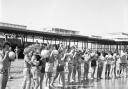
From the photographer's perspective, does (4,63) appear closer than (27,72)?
Yes

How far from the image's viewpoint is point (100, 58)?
12.5 m

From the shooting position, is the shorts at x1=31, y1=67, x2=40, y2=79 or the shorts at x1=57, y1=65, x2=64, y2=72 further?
the shorts at x1=57, y1=65, x2=64, y2=72

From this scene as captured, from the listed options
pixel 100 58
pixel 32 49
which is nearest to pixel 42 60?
pixel 32 49

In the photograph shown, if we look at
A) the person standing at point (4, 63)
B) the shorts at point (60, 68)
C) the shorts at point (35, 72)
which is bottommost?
the shorts at point (60, 68)

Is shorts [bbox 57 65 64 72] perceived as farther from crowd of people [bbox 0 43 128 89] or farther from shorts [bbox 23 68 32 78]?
shorts [bbox 23 68 32 78]

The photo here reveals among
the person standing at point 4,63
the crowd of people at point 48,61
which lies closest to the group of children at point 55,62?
the crowd of people at point 48,61

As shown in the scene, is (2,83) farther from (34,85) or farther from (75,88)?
(75,88)

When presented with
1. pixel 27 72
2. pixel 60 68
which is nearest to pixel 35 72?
pixel 27 72

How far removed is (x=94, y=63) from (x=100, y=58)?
77cm

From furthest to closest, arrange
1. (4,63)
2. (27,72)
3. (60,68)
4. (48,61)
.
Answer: (60,68)
(48,61)
(27,72)
(4,63)

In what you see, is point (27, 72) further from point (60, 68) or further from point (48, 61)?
point (60, 68)

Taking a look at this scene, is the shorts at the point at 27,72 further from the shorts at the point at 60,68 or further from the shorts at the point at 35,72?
the shorts at the point at 60,68

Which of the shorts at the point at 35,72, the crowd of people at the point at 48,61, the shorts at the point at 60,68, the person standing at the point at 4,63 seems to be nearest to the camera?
the person standing at the point at 4,63

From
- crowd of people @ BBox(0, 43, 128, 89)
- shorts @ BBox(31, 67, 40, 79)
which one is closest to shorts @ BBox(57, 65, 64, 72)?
crowd of people @ BBox(0, 43, 128, 89)
